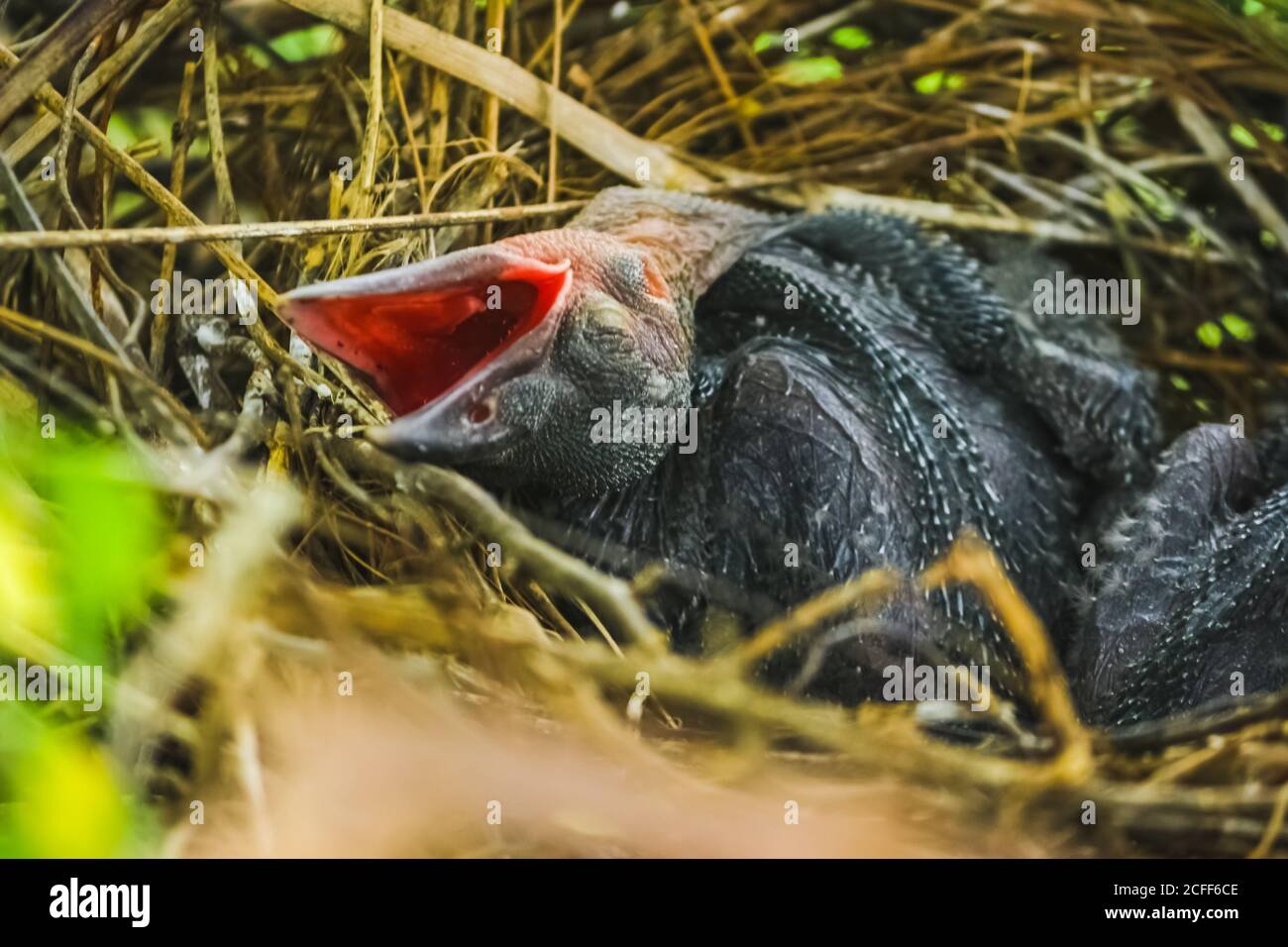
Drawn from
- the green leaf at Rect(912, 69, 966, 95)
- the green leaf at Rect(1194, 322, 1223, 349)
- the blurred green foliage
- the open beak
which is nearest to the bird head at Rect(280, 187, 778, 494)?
the open beak

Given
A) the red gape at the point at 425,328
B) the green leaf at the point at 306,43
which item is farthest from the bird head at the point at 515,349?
the green leaf at the point at 306,43

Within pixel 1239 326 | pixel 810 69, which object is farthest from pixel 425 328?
pixel 1239 326

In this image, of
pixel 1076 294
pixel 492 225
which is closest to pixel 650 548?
pixel 492 225

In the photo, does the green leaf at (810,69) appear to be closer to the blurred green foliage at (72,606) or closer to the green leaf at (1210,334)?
the green leaf at (1210,334)

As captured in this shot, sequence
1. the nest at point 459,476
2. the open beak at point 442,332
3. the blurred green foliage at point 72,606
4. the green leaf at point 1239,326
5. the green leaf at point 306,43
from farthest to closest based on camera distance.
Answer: the green leaf at point 1239,326, the green leaf at point 306,43, the open beak at point 442,332, the nest at point 459,476, the blurred green foliage at point 72,606

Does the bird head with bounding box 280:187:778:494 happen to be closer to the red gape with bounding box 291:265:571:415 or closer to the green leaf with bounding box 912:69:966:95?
the red gape with bounding box 291:265:571:415

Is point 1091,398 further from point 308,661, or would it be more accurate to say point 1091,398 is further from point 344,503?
point 308,661

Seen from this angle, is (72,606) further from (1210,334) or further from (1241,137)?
(1241,137)
